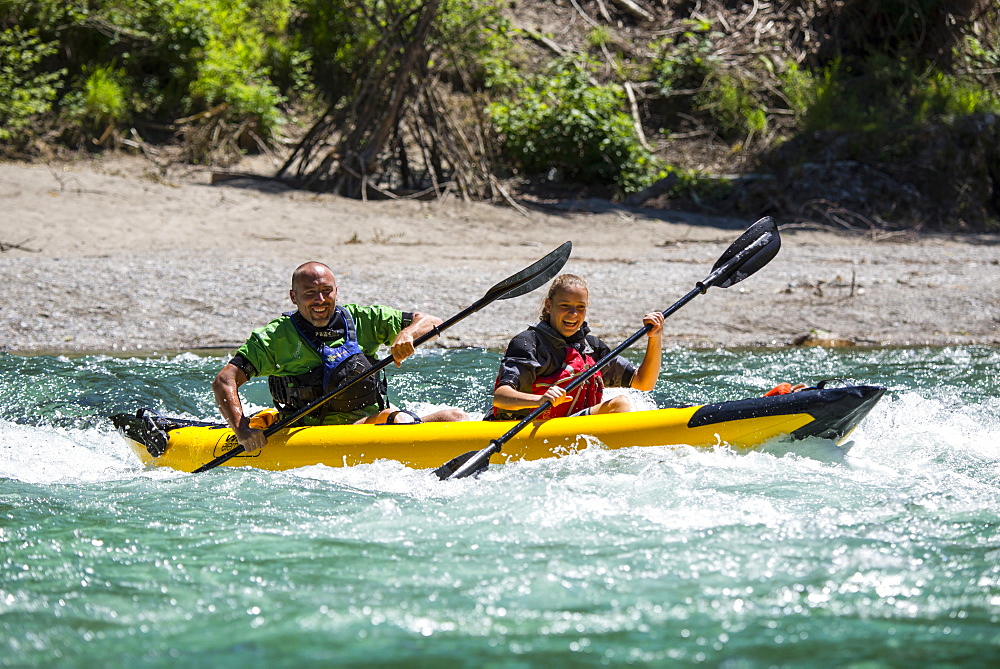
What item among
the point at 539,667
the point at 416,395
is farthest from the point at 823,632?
the point at 416,395

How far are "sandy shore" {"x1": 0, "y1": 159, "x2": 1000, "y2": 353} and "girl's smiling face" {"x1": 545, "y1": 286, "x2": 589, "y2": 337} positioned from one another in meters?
2.84

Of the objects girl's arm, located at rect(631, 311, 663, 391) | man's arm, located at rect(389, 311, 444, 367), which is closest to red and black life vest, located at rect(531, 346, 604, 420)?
girl's arm, located at rect(631, 311, 663, 391)

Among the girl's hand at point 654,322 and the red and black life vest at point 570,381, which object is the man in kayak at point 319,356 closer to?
the red and black life vest at point 570,381

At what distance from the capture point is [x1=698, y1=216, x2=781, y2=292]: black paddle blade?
194 inches

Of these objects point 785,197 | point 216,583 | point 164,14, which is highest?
point 164,14

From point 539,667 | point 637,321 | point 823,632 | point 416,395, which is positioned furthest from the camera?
point 637,321

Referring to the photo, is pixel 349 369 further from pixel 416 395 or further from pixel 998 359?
pixel 998 359

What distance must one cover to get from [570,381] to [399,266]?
470 centimetres

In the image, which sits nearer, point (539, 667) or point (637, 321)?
point (539, 667)

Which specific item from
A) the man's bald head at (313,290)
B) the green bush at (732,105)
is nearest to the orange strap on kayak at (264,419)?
the man's bald head at (313,290)

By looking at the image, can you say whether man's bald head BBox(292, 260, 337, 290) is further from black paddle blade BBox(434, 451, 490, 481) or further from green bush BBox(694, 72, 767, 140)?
green bush BBox(694, 72, 767, 140)

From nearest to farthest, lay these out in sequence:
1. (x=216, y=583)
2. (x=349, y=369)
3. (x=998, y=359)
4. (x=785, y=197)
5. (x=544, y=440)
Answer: (x=216, y=583), (x=544, y=440), (x=349, y=369), (x=998, y=359), (x=785, y=197)

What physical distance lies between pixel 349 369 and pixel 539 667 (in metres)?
2.28

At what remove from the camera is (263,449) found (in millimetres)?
4355
